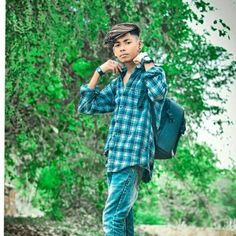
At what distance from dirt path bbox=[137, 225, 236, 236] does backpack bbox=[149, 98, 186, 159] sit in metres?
0.81

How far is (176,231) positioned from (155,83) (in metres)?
1.09

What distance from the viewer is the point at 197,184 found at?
3.33m

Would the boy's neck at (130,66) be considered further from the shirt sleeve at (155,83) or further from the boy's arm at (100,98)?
the shirt sleeve at (155,83)

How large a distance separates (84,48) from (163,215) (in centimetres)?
93

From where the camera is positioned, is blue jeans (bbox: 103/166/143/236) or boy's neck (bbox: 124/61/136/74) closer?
blue jeans (bbox: 103/166/143/236)

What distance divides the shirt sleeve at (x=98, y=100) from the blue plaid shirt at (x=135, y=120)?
4 cm

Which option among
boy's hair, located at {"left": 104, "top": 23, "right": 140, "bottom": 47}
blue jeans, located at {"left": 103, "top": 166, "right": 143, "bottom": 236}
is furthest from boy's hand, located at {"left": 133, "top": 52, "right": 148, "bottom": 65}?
blue jeans, located at {"left": 103, "top": 166, "right": 143, "bottom": 236}

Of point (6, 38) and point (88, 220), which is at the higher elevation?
point (6, 38)

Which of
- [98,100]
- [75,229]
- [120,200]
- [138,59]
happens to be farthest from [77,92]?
[120,200]

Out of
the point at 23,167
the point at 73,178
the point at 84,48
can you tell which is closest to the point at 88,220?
the point at 73,178

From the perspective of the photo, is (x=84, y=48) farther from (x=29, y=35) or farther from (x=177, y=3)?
(x=177, y=3)

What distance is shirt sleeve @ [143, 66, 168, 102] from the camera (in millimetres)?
2377

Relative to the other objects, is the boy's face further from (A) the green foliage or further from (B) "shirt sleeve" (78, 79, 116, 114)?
(A) the green foliage

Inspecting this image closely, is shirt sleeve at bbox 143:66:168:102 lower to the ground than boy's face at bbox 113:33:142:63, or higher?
lower
